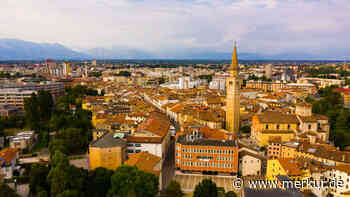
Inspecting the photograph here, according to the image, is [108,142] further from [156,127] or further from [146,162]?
[156,127]

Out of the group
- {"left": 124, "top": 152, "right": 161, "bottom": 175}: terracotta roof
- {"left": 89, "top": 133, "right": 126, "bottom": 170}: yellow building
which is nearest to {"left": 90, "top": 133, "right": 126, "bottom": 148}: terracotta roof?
{"left": 89, "top": 133, "right": 126, "bottom": 170}: yellow building

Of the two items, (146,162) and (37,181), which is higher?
(146,162)

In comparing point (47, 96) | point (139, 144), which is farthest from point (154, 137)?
point (47, 96)

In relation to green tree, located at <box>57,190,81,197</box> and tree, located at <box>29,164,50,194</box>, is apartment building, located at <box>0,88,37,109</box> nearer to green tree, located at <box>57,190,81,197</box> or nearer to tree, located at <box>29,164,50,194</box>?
tree, located at <box>29,164,50,194</box>

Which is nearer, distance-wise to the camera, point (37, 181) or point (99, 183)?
point (99, 183)

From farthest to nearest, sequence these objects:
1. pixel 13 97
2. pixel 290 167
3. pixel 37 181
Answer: pixel 13 97, pixel 37 181, pixel 290 167

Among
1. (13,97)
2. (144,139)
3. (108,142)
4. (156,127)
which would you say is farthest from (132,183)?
(13,97)

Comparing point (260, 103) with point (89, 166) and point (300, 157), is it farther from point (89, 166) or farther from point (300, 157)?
point (89, 166)

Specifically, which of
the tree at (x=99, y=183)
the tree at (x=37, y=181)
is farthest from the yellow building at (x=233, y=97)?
the tree at (x=37, y=181)
